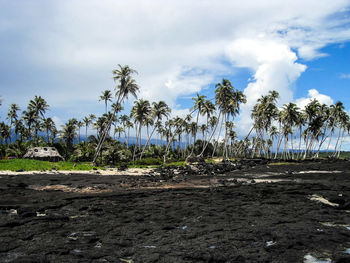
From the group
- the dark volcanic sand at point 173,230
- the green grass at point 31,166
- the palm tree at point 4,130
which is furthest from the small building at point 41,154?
the dark volcanic sand at point 173,230

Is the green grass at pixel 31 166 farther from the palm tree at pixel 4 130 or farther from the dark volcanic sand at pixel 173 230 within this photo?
the palm tree at pixel 4 130

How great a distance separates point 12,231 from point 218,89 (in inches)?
2009

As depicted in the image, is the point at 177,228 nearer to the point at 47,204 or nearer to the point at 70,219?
the point at 70,219

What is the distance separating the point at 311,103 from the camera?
69125 mm

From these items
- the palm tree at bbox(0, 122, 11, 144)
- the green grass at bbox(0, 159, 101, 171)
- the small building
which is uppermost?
the palm tree at bbox(0, 122, 11, 144)

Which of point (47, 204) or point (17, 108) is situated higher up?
point (17, 108)

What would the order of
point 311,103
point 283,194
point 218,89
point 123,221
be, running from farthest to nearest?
1. point 311,103
2. point 218,89
3. point 283,194
4. point 123,221

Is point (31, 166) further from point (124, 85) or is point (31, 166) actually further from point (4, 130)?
point (4, 130)

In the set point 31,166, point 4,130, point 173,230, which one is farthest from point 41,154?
point 173,230

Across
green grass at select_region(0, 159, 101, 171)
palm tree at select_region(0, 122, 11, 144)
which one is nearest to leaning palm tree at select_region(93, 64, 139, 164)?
green grass at select_region(0, 159, 101, 171)

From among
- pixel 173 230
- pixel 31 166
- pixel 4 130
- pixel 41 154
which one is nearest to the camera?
pixel 173 230

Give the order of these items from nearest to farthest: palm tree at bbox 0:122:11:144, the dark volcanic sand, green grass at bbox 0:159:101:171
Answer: the dark volcanic sand < green grass at bbox 0:159:101:171 < palm tree at bbox 0:122:11:144

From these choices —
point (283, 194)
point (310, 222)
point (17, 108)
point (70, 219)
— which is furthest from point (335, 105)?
point (17, 108)

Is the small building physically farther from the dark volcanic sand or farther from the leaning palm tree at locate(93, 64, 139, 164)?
the dark volcanic sand
